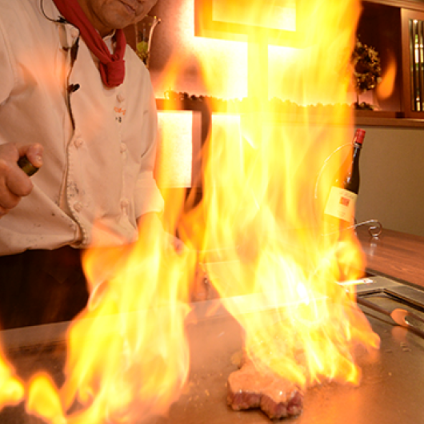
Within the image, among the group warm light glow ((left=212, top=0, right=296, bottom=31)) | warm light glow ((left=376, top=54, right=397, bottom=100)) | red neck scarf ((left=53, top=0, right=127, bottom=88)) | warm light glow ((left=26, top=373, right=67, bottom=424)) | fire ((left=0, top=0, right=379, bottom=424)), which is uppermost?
warm light glow ((left=212, top=0, right=296, bottom=31))

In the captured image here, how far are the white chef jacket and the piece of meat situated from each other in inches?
31.7

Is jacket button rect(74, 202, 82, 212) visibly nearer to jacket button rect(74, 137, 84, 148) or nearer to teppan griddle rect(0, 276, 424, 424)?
jacket button rect(74, 137, 84, 148)

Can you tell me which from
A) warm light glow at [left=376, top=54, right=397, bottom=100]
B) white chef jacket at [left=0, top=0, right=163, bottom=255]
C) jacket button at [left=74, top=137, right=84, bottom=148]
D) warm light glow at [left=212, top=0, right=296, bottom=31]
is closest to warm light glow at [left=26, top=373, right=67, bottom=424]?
white chef jacket at [left=0, top=0, right=163, bottom=255]

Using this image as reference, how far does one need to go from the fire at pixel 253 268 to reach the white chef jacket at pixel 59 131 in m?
0.17

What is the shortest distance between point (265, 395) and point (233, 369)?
4.1 inches

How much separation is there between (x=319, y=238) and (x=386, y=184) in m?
0.76

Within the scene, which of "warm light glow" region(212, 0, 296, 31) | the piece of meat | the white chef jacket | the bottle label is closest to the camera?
the piece of meat

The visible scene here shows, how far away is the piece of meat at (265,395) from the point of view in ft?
1.60

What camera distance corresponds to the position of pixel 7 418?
0.48 metres

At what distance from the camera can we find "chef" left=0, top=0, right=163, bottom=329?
3.58 ft

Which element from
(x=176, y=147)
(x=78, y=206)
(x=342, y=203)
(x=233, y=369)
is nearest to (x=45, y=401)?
(x=233, y=369)

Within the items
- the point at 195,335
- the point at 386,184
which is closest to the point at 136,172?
the point at 195,335

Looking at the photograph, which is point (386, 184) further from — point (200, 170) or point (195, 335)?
point (195, 335)

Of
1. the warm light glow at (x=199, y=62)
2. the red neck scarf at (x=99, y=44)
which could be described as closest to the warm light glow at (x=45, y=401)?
the red neck scarf at (x=99, y=44)
